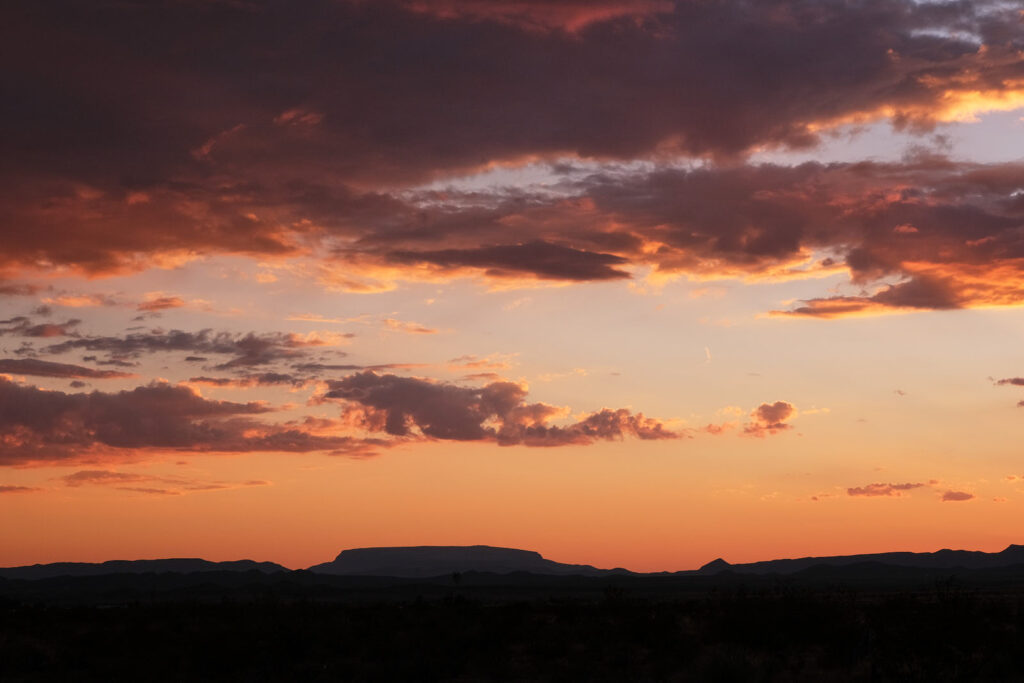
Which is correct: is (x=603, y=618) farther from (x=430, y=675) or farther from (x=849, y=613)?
(x=430, y=675)

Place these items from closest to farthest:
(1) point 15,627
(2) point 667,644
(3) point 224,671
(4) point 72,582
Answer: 1. (3) point 224,671
2. (2) point 667,644
3. (1) point 15,627
4. (4) point 72,582

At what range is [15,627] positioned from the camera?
46656 millimetres

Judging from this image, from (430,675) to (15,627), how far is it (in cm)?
2365

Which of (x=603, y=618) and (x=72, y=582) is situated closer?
(x=603, y=618)

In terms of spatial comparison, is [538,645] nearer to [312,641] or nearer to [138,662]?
[312,641]

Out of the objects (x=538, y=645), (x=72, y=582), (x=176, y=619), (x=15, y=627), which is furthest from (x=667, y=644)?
(x=72, y=582)

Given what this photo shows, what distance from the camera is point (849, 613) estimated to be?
42938 mm

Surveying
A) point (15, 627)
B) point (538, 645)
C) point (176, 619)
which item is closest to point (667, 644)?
point (538, 645)

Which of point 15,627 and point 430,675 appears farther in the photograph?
point 15,627

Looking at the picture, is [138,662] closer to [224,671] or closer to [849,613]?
[224,671]

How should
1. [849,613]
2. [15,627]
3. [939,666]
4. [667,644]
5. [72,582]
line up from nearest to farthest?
[939,666] < [667,644] < [849,613] < [15,627] < [72,582]

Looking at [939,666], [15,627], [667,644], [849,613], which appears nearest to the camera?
[939,666]

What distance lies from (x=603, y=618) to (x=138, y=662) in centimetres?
1812

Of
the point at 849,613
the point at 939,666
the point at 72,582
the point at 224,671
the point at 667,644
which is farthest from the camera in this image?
the point at 72,582
